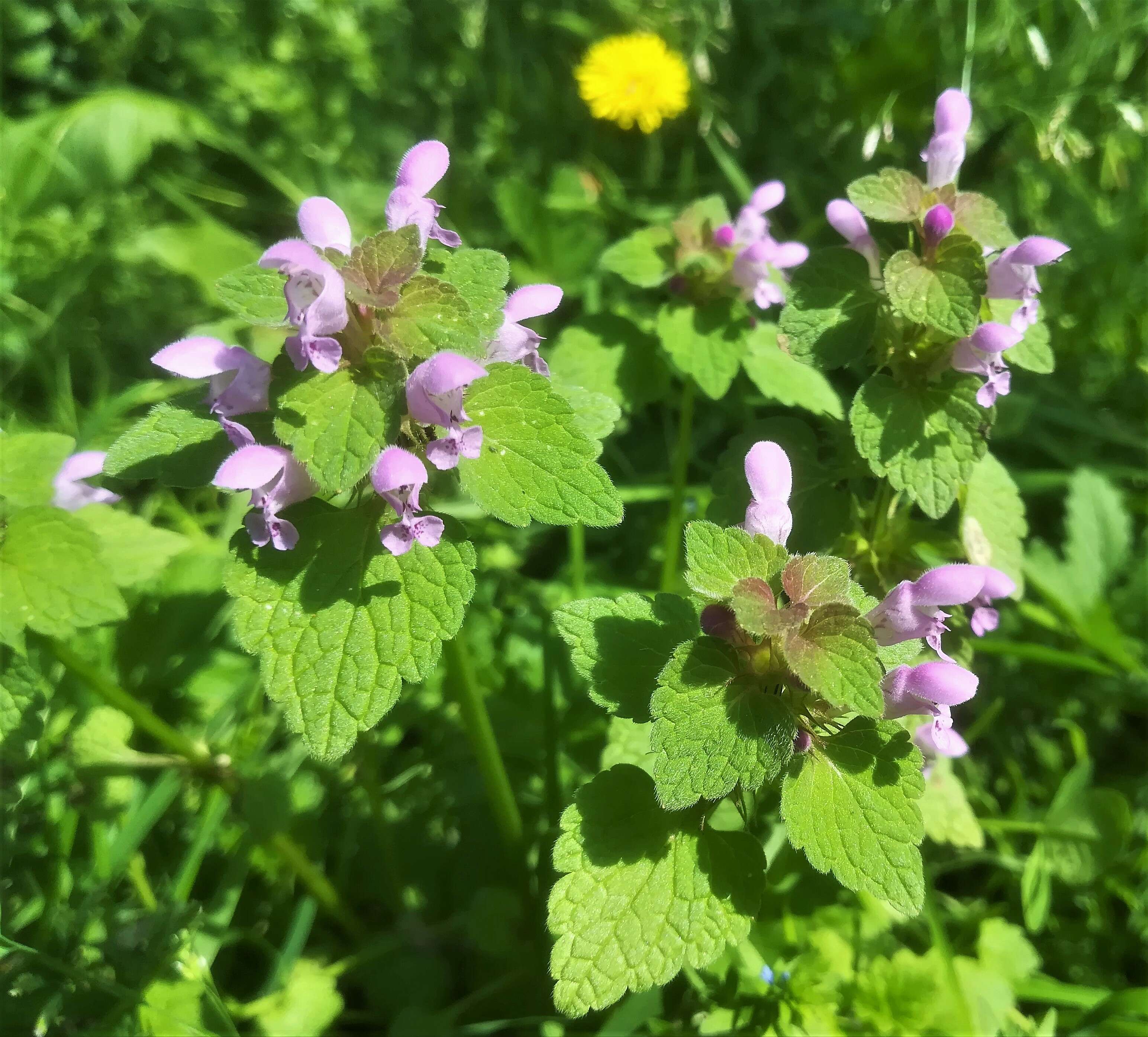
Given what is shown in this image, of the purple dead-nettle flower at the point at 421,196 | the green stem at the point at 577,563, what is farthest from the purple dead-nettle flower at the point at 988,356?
the green stem at the point at 577,563

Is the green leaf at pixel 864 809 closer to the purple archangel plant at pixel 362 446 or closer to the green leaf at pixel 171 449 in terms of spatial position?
the purple archangel plant at pixel 362 446

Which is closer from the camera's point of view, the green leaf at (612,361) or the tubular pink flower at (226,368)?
the tubular pink flower at (226,368)

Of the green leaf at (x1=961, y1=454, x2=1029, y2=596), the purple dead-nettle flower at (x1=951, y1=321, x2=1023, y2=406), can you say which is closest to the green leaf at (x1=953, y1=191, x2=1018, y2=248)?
the purple dead-nettle flower at (x1=951, y1=321, x2=1023, y2=406)

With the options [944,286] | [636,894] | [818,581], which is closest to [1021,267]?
[944,286]

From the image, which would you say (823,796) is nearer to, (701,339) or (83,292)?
(701,339)

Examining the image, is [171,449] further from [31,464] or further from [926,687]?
[926,687]

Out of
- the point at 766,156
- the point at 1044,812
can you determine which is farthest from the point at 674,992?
the point at 766,156
